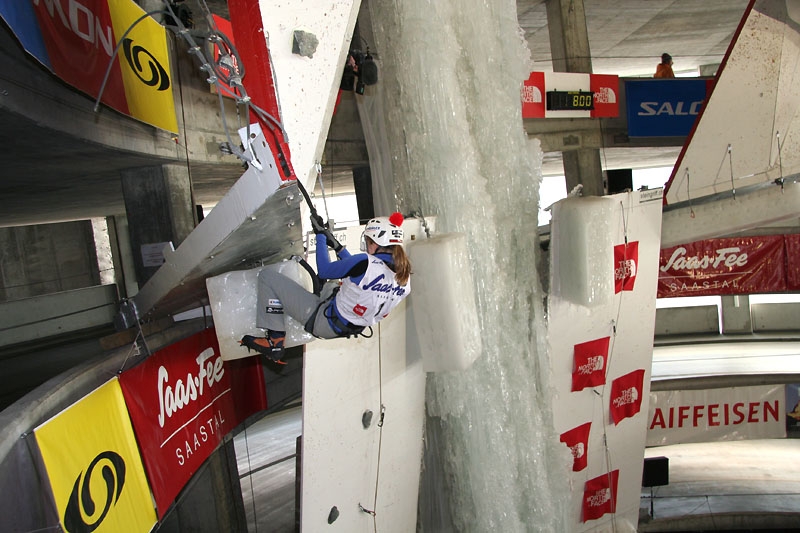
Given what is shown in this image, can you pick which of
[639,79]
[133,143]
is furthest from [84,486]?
[639,79]

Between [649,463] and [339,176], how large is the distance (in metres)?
7.36

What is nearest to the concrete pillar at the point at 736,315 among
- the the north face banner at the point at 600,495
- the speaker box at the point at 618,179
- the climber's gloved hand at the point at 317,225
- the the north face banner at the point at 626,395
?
the speaker box at the point at 618,179

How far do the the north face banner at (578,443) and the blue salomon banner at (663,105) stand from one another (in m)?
5.94

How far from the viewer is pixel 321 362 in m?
3.63

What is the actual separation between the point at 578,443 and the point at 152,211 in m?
5.29

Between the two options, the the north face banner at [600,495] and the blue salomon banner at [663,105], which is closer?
the the north face banner at [600,495]

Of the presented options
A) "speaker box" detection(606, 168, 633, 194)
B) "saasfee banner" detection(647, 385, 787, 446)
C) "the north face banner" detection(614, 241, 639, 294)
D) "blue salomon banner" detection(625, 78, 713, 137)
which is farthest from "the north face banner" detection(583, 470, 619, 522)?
"blue salomon banner" detection(625, 78, 713, 137)

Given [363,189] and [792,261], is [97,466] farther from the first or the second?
[792,261]

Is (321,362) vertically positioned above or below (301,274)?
below

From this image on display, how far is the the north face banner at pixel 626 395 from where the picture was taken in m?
6.19

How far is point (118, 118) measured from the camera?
189 inches

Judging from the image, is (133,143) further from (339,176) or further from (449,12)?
(339,176)

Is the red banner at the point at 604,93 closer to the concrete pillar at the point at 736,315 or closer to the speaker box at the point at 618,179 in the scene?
the speaker box at the point at 618,179

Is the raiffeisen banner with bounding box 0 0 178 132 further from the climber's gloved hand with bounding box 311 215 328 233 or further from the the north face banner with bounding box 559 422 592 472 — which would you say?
the the north face banner with bounding box 559 422 592 472
